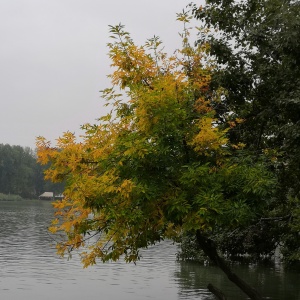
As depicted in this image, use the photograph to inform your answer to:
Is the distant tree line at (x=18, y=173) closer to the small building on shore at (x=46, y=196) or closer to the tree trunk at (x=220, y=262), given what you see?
the small building on shore at (x=46, y=196)

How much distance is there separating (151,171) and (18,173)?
158858 millimetres

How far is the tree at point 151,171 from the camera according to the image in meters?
16.1

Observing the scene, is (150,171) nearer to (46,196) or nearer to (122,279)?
(122,279)

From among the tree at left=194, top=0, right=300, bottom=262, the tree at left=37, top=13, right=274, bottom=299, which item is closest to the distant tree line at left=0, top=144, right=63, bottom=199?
the tree at left=194, top=0, right=300, bottom=262

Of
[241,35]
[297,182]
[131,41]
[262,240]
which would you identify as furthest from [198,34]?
[262,240]

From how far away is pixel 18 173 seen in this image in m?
171

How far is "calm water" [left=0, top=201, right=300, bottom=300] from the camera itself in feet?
80.5

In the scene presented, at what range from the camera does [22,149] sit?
18188 centimetres

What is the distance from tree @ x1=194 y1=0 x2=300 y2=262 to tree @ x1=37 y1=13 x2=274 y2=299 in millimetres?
2440

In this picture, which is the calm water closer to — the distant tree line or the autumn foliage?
the autumn foliage

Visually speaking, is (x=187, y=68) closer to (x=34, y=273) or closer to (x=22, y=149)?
(x=34, y=273)

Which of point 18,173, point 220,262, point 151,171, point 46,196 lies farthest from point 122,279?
point 46,196

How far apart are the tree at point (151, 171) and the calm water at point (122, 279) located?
7.53 meters

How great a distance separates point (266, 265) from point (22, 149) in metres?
154
